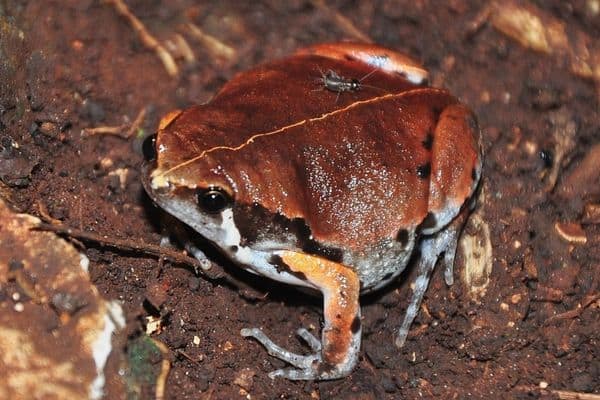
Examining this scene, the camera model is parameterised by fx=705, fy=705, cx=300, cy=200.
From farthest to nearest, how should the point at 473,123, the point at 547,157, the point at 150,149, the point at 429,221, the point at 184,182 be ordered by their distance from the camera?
the point at 547,157
the point at 473,123
the point at 429,221
the point at 150,149
the point at 184,182

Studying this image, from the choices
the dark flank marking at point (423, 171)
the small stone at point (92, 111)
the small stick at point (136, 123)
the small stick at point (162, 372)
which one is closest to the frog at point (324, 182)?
the dark flank marking at point (423, 171)

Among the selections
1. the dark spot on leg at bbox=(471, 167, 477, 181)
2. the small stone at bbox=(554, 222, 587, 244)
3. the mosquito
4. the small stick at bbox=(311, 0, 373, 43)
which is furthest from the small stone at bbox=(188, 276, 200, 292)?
the small stick at bbox=(311, 0, 373, 43)

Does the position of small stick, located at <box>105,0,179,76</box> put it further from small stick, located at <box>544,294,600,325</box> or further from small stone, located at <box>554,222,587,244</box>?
small stick, located at <box>544,294,600,325</box>

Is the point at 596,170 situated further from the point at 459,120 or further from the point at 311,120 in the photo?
the point at 311,120

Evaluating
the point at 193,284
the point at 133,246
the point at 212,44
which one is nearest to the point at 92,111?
the point at 212,44

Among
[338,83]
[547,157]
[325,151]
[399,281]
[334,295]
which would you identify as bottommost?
[399,281]

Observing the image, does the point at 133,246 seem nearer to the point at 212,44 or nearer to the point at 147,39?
the point at 147,39

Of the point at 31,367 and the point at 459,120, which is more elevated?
the point at 459,120

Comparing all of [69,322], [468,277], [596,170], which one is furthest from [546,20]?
[69,322]
